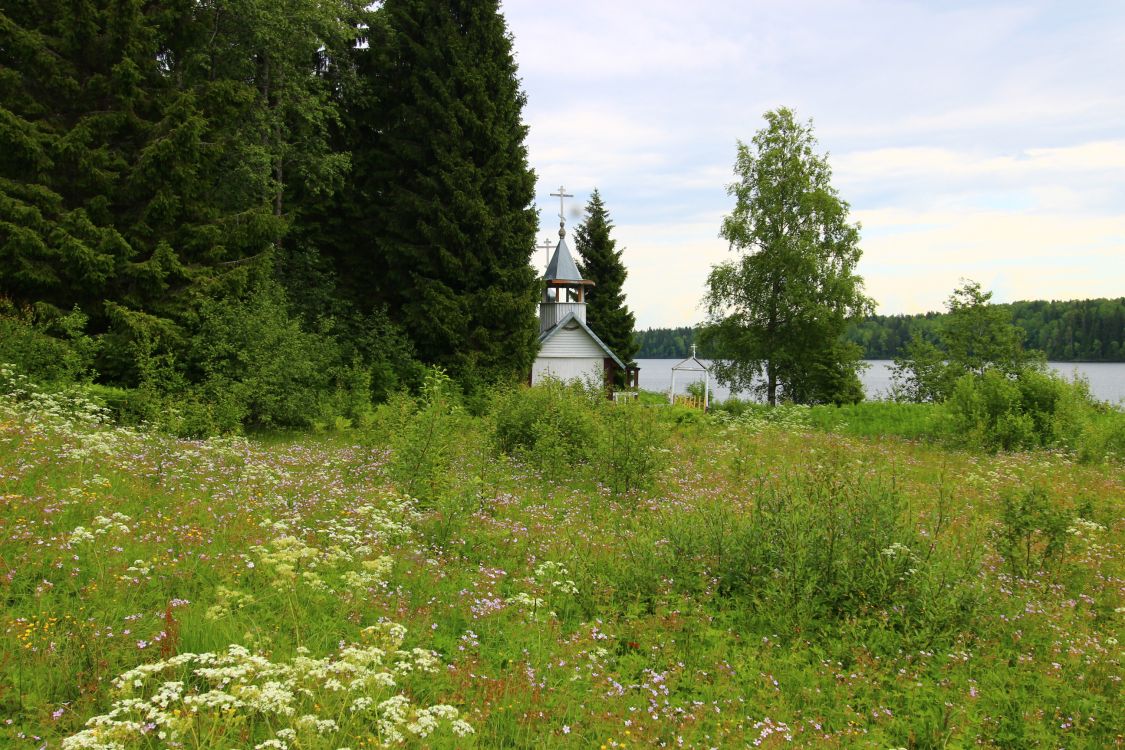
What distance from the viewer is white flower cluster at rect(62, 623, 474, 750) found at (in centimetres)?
314

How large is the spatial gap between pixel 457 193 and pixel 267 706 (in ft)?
72.5

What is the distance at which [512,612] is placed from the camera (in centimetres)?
575

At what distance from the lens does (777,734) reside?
425cm

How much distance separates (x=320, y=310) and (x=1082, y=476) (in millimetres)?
22598

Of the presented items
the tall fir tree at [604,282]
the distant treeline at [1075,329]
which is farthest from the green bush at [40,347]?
the distant treeline at [1075,329]

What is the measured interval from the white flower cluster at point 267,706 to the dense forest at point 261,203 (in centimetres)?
1083

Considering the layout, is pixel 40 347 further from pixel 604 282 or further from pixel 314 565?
pixel 604 282

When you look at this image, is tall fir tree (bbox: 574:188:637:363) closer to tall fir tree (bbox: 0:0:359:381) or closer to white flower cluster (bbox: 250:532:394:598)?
tall fir tree (bbox: 0:0:359:381)

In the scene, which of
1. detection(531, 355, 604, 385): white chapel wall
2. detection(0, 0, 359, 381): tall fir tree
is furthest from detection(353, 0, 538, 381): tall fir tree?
detection(531, 355, 604, 385): white chapel wall

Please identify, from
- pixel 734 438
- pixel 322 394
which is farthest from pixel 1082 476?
pixel 322 394

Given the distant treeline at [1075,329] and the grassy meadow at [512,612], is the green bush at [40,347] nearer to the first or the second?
the grassy meadow at [512,612]

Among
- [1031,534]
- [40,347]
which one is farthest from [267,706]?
[40,347]

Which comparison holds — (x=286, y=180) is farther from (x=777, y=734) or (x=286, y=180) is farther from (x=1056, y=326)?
(x=1056, y=326)

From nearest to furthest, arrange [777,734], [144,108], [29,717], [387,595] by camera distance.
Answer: [29,717]
[777,734]
[387,595]
[144,108]
